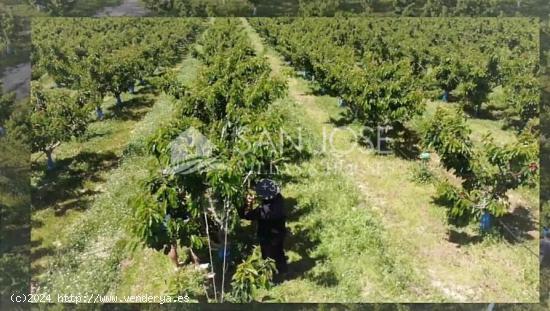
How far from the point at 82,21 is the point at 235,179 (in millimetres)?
48237

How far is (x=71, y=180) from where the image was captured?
1658 centimetres

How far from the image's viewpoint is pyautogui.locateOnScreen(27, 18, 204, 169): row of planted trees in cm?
1702

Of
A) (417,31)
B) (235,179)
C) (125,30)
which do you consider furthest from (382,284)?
(125,30)

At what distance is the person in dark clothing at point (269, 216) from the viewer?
999 centimetres

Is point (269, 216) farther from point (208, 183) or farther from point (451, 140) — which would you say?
point (451, 140)

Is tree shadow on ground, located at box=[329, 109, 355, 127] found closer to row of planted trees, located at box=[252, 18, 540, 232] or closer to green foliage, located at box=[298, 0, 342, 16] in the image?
row of planted trees, located at box=[252, 18, 540, 232]

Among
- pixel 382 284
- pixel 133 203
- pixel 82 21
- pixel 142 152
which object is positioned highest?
pixel 82 21

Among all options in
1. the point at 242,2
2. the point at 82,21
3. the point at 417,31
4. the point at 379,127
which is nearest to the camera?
the point at 379,127

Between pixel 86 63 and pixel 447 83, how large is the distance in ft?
68.3

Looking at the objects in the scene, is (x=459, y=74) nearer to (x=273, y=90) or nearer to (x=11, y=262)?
(x=273, y=90)

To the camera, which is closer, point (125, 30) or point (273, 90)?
point (273, 90)

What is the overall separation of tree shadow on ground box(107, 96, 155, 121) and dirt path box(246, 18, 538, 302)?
483 inches

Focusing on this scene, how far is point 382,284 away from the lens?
10.8m

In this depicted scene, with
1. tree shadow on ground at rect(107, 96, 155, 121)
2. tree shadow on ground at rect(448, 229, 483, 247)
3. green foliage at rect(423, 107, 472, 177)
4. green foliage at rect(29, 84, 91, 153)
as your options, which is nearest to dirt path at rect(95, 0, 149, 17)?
tree shadow on ground at rect(107, 96, 155, 121)
